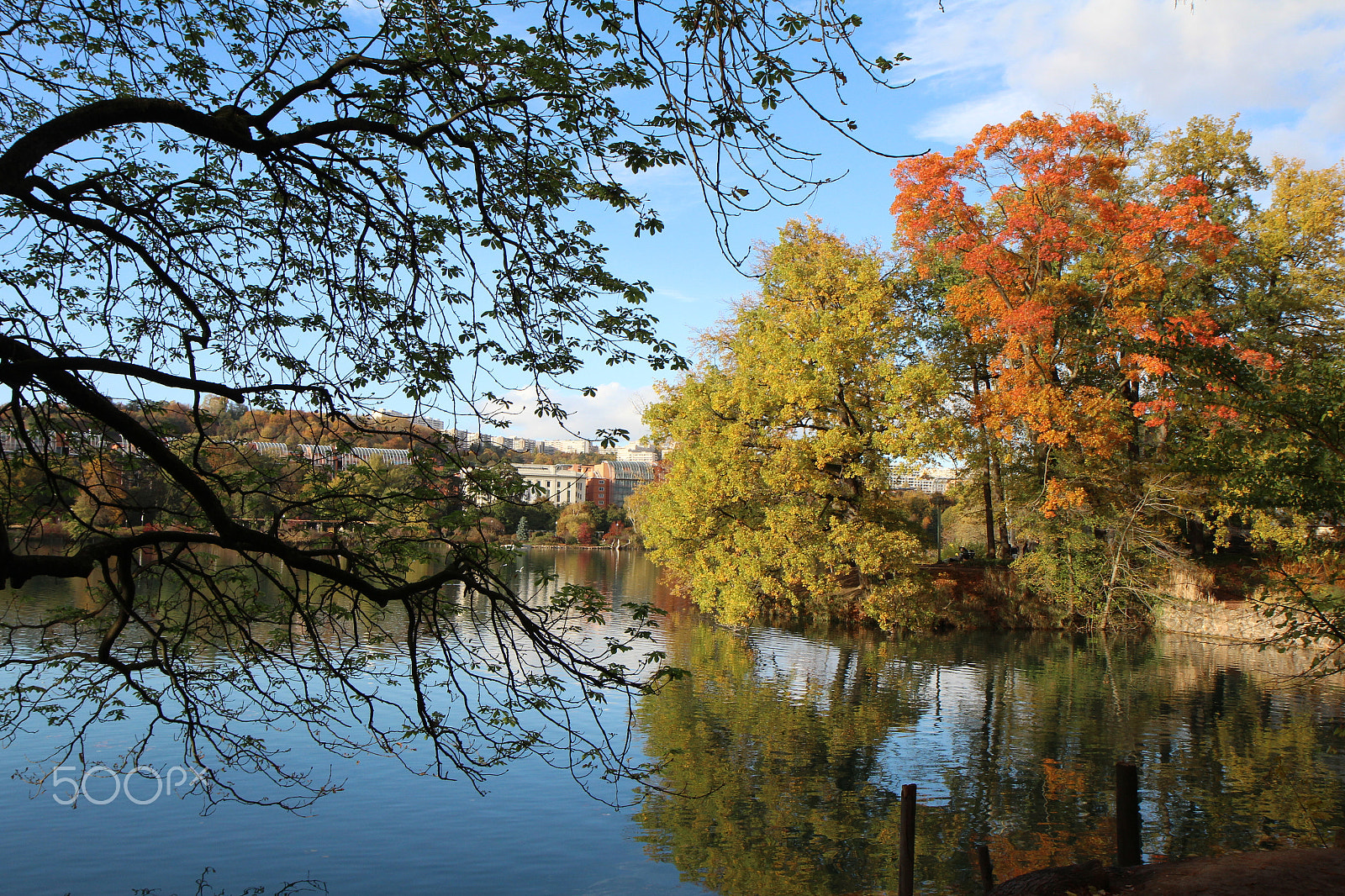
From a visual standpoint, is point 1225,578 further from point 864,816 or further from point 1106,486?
point 864,816

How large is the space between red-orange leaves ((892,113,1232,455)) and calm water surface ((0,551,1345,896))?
789 centimetres

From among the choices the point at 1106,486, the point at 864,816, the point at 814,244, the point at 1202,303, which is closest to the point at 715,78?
the point at 864,816

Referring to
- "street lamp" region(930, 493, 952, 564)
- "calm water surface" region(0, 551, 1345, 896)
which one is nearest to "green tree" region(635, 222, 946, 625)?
"calm water surface" region(0, 551, 1345, 896)

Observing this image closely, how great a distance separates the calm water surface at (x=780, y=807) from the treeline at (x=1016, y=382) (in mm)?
5632

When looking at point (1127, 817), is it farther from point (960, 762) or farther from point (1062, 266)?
point (1062, 266)

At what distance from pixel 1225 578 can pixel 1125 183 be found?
11.7m

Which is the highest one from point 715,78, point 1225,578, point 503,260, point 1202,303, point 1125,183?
point 1125,183

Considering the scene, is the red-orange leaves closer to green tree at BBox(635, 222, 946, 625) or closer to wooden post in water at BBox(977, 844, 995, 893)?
green tree at BBox(635, 222, 946, 625)

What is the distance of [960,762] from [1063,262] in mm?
16431

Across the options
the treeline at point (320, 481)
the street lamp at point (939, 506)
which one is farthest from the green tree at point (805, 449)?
the treeline at point (320, 481)

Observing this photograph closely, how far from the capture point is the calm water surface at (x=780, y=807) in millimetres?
8516

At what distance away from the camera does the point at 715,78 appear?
3.83 metres

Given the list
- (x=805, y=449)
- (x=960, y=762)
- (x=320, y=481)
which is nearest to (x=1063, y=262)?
(x=805, y=449)

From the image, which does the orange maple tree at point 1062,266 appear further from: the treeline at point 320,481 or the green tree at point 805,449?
the treeline at point 320,481
